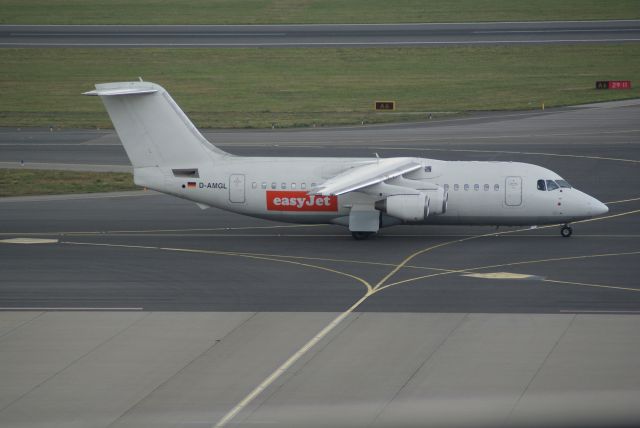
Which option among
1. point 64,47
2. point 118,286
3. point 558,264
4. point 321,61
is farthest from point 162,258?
point 64,47

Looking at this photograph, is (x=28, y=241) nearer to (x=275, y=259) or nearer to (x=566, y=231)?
(x=275, y=259)

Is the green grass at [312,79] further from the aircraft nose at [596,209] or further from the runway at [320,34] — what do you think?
the aircraft nose at [596,209]

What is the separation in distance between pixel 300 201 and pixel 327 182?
1800 mm

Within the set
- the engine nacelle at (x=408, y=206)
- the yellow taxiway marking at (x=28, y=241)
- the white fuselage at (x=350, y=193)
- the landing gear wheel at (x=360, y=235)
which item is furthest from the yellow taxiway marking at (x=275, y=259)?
the yellow taxiway marking at (x=28, y=241)

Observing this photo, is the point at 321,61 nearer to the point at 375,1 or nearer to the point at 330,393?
the point at 375,1

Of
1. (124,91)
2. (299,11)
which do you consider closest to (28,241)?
(124,91)

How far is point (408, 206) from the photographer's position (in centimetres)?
3869

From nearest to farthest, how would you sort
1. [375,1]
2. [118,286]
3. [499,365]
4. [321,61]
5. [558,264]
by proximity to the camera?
[499,365], [118,286], [558,264], [321,61], [375,1]

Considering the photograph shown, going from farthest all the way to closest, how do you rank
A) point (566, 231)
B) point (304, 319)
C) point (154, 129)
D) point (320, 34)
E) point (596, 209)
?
point (320, 34) < point (154, 129) < point (566, 231) < point (596, 209) < point (304, 319)

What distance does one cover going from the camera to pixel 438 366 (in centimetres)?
2519

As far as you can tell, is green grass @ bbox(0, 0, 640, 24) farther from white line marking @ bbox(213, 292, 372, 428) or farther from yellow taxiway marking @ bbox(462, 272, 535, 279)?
white line marking @ bbox(213, 292, 372, 428)

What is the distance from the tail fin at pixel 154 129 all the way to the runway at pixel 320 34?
5534 cm

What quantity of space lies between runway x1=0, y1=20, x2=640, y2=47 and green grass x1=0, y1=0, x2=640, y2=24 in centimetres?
281

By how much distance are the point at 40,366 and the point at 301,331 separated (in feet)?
22.5
